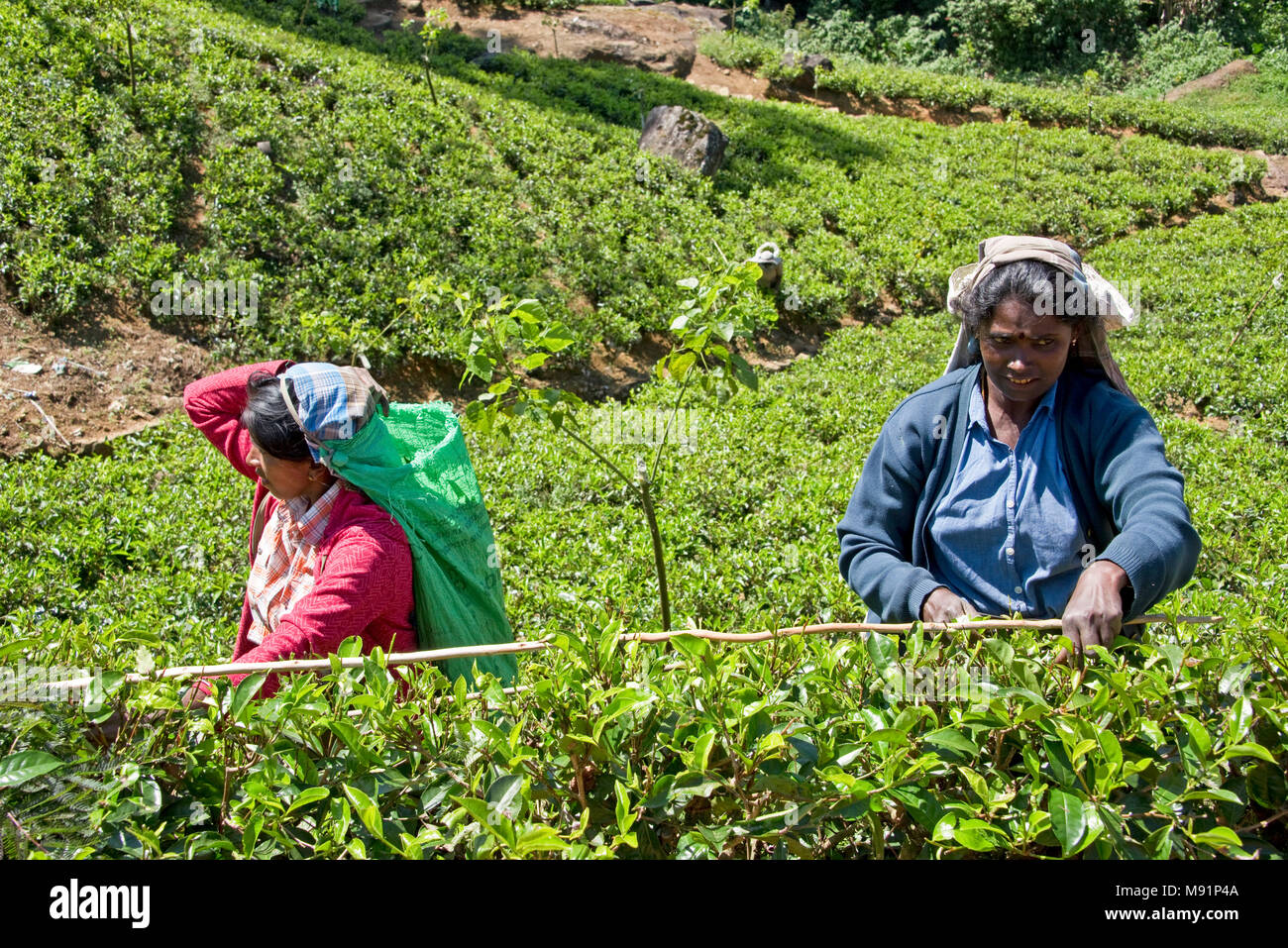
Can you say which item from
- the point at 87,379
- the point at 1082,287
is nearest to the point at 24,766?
the point at 1082,287

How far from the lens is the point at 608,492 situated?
5500mm

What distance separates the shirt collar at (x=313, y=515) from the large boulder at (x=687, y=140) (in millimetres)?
9687

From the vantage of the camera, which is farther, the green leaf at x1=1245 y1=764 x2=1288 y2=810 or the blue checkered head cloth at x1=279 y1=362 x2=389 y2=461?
the blue checkered head cloth at x1=279 y1=362 x2=389 y2=461

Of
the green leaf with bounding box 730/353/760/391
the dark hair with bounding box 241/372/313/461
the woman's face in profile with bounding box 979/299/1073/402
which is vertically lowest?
the dark hair with bounding box 241/372/313/461

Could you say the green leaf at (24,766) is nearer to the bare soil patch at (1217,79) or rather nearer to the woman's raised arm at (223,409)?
the woman's raised arm at (223,409)

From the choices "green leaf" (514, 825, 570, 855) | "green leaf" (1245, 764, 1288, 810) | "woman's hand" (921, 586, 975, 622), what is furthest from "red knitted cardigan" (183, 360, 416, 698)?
"green leaf" (1245, 764, 1288, 810)

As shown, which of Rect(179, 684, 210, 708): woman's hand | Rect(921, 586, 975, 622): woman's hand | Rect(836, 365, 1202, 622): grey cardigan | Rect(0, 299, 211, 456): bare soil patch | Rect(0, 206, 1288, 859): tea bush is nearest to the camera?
Rect(0, 206, 1288, 859): tea bush

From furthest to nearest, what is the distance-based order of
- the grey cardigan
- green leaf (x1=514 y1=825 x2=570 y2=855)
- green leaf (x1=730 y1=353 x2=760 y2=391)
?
green leaf (x1=730 y1=353 x2=760 y2=391) → the grey cardigan → green leaf (x1=514 y1=825 x2=570 y2=855)

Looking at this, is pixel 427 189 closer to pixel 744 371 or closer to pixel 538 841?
pixel 744 371

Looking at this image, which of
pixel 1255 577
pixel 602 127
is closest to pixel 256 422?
pixel 1255 577

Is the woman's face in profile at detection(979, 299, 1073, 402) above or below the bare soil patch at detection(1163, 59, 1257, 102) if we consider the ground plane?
below

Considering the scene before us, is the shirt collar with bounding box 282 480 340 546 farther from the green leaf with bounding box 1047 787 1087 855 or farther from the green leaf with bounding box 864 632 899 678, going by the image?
the green leaf with bounding box 1047 787 1087 855

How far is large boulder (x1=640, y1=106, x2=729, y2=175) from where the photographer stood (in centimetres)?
1137

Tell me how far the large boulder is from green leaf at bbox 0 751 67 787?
10765mm
